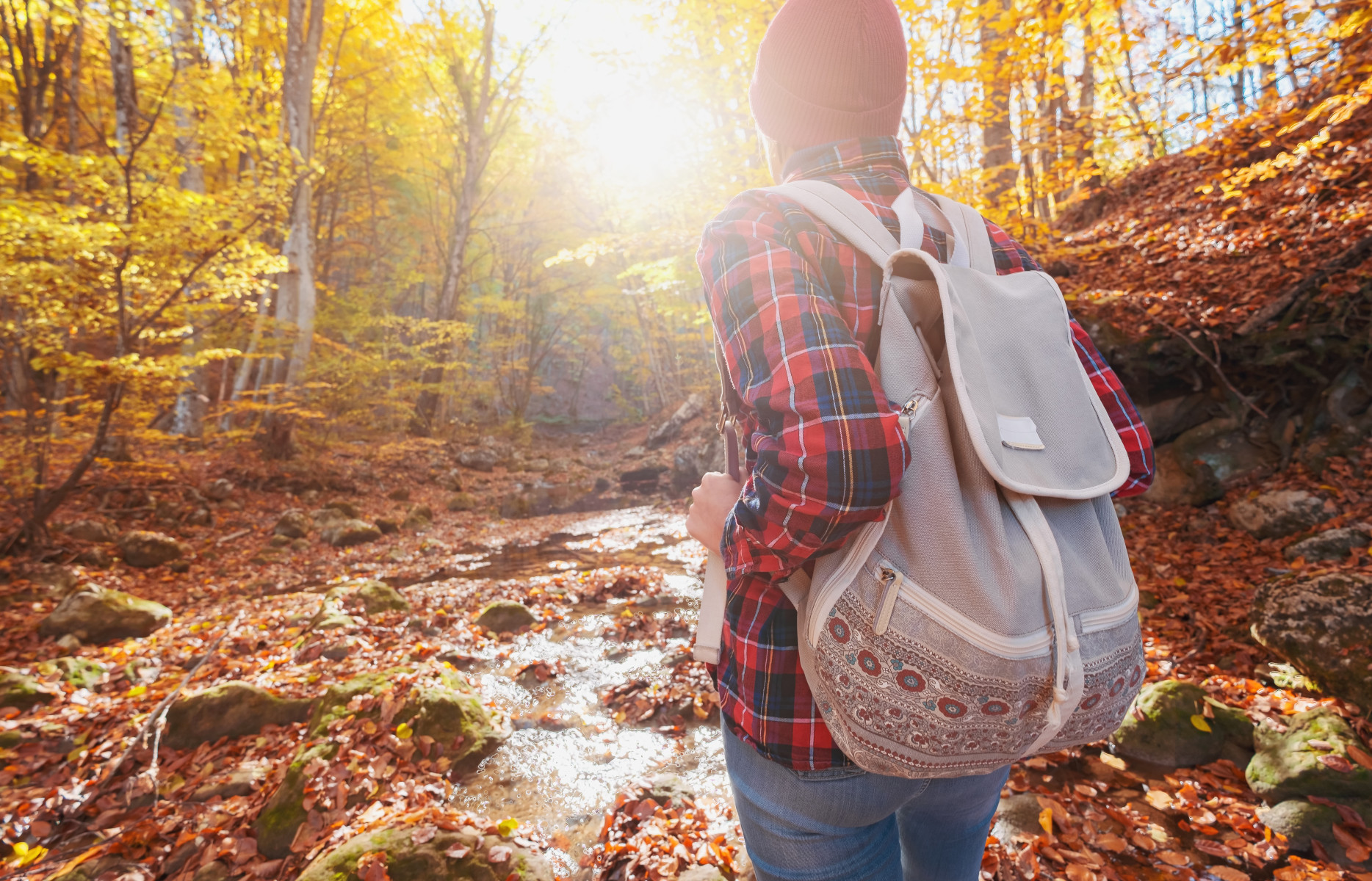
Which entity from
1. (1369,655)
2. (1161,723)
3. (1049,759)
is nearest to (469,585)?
(1049,759)

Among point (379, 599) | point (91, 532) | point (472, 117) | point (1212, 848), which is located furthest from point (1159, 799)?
point (472, 117)

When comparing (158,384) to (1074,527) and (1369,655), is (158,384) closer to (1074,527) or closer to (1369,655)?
(1074,527)

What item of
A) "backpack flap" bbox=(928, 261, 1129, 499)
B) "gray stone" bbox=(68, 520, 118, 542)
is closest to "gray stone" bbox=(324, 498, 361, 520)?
"gray stone" bbox=(68, 520, 118, 542)

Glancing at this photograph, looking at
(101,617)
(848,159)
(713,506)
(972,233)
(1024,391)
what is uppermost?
(848,159)

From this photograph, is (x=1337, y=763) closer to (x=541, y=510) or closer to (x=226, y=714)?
(x=226, y=714)

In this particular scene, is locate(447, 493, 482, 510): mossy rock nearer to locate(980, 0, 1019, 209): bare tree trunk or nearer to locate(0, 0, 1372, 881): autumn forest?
locate(0, 0, 1372, 881): autumn forest

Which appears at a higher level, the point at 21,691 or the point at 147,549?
the point at 147,549

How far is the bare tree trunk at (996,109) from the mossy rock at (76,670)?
9622 mm

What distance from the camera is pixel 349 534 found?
30.8 feet

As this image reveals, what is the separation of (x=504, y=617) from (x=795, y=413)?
18.7 ft

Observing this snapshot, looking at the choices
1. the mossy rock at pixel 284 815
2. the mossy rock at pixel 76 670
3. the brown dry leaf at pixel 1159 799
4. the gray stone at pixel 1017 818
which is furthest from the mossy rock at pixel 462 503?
the brown dry leaf at pixel 1159 799

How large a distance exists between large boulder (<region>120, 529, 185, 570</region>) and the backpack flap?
32.7 ft

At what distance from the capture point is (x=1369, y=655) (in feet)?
10.6

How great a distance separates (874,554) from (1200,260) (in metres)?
9.04
